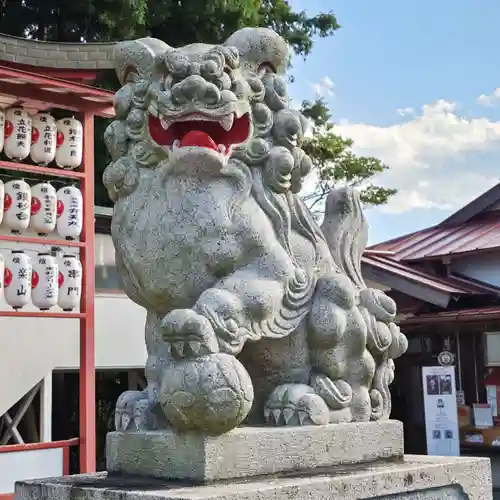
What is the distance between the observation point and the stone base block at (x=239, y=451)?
231cm

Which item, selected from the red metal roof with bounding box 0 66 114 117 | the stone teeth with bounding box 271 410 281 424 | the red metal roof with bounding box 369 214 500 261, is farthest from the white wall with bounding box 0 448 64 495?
the red metal roof with bounding box 369 214 500 261

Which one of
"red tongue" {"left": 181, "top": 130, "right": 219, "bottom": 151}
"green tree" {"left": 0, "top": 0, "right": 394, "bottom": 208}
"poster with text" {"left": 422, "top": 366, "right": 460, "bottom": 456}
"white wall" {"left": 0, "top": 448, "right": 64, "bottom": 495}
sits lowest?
"white wall" {"left": 0, "top": 448, "right": 64, "bottom": 495}

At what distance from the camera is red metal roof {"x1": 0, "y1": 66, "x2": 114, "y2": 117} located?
6648 mm

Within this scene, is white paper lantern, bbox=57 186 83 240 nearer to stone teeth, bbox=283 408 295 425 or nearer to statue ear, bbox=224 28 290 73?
statue ear, bbox=224 28 290 73

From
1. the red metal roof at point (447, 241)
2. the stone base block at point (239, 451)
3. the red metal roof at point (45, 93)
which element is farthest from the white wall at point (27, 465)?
the red metal roof at point (447, 241)

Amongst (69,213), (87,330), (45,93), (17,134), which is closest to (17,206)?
(69,213)

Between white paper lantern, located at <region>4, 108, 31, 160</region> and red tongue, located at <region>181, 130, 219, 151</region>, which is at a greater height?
white paper lantern, located at <region>4, 108, 31, 160</region>

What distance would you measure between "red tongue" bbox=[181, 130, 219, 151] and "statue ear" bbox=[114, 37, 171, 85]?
0.33 meters

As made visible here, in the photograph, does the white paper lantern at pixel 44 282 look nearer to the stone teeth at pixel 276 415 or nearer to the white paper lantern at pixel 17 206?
the white paper lantern at pixel 17 206

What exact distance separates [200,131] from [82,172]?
5.00m

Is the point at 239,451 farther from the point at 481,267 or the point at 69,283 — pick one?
the point at 481,267

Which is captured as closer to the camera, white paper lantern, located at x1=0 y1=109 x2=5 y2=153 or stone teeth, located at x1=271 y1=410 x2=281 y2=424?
stone teeth, located at x1=271 y1=410 x2=281 y2=424

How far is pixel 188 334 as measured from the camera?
7.58 ft

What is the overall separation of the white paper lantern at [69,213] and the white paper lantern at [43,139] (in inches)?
14.2
